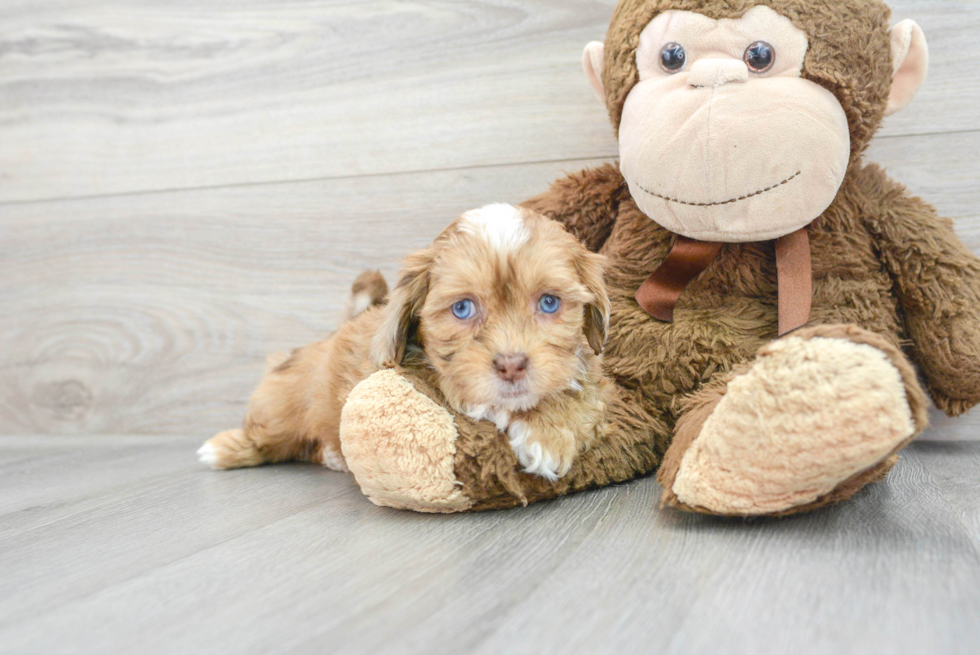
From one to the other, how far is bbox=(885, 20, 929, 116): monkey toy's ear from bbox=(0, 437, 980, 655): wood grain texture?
0.75 m

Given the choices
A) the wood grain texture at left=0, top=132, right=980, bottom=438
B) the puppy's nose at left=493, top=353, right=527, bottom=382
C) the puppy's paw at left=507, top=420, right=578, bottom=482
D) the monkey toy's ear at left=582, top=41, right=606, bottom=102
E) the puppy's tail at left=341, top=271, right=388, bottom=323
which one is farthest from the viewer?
the wood grain texture at left=0, top=132, right=980, bottom=438

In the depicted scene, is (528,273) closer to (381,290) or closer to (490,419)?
(490,419)

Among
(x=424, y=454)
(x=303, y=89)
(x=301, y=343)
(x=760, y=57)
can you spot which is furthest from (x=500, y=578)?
(x=303, y=89)

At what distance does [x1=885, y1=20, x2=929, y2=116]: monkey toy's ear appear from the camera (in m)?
1.38

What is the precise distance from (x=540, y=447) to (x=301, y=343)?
3.69ft

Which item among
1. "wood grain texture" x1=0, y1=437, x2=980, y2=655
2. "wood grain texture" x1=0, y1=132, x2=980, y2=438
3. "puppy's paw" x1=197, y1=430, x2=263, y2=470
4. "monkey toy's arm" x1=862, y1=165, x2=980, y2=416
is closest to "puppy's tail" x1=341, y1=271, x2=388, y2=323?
"wood grain texture" x1=0, y1=132, x2=980, y2=438

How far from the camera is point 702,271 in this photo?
4.91 ft

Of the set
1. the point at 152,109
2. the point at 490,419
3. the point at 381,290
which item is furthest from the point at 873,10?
the point at 152,109

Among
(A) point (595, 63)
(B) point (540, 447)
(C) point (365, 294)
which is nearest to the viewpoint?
(B) point (540, 447)

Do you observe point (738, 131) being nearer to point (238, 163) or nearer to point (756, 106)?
point (756, 106)

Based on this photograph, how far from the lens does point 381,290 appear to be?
5.92 ft

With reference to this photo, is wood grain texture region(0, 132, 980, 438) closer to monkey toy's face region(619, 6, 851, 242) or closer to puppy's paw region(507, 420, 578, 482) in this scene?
monkey toy's face region(619, 6, 851, 242)

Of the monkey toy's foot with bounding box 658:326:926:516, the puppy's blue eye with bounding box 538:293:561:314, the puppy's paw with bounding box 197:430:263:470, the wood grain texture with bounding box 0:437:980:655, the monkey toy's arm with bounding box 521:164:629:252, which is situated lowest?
the puppy's paw with bounding box 197:430:263:470

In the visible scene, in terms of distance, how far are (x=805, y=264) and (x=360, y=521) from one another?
0.95 m
